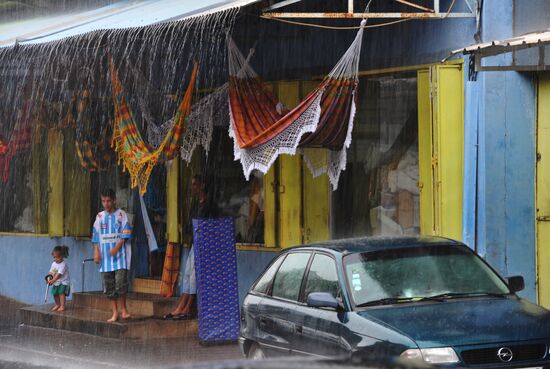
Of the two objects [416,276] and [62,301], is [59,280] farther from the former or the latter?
[416,276]

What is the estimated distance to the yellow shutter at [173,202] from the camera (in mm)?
15773

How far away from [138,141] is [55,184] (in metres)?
5.41

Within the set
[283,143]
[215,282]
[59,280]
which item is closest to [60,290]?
[59,280]

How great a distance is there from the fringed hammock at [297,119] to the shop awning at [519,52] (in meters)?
1.24

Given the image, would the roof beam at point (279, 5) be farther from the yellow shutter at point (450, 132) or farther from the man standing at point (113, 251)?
the man standing at point (113, 251)

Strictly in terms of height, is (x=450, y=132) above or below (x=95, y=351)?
above

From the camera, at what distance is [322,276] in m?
8.60

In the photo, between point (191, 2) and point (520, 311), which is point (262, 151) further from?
point (520, 311)

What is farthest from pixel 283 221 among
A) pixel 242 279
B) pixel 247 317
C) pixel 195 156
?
pixel 247 317

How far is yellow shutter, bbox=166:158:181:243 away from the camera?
15773mm

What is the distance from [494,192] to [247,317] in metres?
3.38

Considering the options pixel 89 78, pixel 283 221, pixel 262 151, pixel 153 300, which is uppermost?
pixel 89 78

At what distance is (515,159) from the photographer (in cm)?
1149

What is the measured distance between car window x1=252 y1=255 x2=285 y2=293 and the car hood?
5.57 ft
